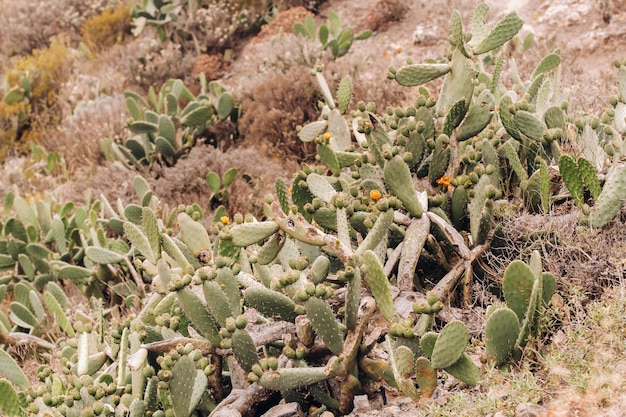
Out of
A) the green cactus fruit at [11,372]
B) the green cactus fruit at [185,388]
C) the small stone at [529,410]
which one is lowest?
the green cactus fruit at [11,372]

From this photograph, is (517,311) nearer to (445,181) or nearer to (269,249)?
(445,181)

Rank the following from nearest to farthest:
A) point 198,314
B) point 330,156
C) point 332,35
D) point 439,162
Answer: point 198,314
point 439,162
point 330,156
point 332,35

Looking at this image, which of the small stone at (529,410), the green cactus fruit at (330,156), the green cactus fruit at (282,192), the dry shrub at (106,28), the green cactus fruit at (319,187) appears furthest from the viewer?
the dry shrub at (106,28)

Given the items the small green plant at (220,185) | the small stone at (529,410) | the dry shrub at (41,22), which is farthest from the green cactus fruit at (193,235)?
→ the dry shrub at (41,22)

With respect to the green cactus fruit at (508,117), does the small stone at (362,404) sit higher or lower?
lower

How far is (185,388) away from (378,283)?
0.84 metres

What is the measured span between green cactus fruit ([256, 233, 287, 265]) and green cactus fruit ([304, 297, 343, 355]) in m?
0.46

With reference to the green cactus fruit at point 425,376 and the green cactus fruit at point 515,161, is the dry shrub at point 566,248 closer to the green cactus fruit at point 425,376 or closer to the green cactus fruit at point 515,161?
the green cactus fruit at point 515,161

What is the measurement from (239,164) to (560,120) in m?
3.66

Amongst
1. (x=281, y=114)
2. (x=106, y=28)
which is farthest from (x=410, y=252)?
(x=106, y=28)

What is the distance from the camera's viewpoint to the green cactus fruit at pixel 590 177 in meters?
3.04

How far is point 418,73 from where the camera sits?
11.8 feet

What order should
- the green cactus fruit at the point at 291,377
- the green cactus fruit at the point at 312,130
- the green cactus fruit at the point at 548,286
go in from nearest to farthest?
the green cactus fruit at the point at 291,377 < the green cactus fruit at the point at 548,286 < the green cactus fruit at the point at 312,130

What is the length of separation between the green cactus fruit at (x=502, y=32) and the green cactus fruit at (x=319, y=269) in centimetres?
160
